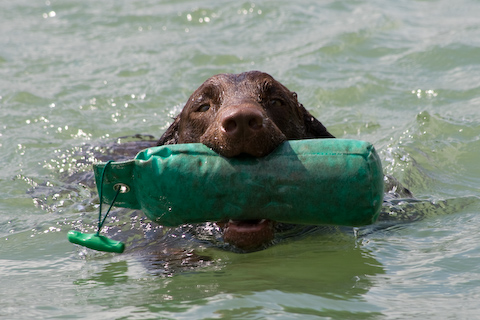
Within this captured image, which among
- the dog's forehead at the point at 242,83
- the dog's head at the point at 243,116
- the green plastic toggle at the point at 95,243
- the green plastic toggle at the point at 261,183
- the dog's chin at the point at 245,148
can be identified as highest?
the dog's forehead at the point at 242,83

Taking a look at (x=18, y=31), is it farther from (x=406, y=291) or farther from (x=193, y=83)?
(x=406, y=291)

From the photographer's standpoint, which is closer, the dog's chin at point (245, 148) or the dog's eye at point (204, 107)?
the dog's chin at point (245, 148)

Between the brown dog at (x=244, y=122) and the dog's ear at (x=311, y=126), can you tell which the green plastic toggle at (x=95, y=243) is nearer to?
the brown dog at (x=244, y=122)

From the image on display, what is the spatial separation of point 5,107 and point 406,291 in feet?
21.5

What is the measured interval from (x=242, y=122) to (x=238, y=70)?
6.31 metres

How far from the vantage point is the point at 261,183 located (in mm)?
3729

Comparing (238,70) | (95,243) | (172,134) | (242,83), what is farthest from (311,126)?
(238,70)

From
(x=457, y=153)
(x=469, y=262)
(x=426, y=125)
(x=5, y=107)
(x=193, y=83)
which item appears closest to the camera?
(x=469, y=262)

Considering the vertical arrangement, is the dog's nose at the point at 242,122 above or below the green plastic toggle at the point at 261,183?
above

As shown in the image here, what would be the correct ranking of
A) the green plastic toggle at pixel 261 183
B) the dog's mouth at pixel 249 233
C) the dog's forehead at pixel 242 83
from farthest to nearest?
the dog's forehead at pixel 242 83 < the dog's mouth at pixel 249 233 < the green plastic toggle at pixel 261 183

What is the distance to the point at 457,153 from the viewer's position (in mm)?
7336

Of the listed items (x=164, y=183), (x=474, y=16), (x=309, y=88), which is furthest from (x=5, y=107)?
(x=474, y=16)

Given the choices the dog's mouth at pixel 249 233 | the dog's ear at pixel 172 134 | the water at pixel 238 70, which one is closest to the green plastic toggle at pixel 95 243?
the water at pixel 238 70

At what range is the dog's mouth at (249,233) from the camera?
4062 millimetres
